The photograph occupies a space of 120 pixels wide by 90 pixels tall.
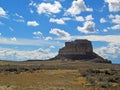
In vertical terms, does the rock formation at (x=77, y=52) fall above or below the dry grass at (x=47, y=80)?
above

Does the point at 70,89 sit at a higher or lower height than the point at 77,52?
lower

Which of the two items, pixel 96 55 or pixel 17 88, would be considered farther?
pixel 96 55

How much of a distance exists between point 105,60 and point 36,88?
134 meters

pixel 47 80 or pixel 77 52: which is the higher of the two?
pixel 77 52

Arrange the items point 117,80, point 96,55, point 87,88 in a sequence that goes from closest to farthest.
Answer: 1. point 87,88
2. point 117,80
3. point 96,55

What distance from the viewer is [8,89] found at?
116 feet

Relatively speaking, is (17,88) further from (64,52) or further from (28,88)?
(64,52)

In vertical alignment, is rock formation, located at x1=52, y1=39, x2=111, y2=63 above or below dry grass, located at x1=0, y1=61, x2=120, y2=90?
above

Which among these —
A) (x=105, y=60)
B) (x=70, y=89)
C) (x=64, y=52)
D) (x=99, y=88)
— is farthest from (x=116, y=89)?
(x=64, y=52)

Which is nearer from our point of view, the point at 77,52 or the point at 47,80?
the point at 47,80

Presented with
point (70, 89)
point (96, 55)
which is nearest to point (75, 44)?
point (96, 55)

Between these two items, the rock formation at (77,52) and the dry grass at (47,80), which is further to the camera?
the rock formation at (77,52)

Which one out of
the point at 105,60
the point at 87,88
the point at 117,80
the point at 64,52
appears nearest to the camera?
the point at 87,88

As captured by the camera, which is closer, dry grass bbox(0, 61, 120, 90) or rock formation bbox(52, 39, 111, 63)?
dry grass bbox(0, 61, 120, 90)
